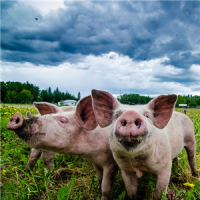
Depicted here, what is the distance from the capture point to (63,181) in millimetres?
4180

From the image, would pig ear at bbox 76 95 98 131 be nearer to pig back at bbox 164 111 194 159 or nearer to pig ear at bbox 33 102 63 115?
pig ear at bbox 33 102 63 115

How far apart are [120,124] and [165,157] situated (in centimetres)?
127

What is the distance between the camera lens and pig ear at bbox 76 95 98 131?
3.34 m

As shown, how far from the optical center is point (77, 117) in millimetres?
3359

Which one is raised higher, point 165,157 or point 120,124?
point 120,124

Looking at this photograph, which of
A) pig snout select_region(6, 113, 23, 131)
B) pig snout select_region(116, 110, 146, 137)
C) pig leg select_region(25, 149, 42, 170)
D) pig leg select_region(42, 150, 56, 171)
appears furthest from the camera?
pig leg select_region(25, 149, 42, 170)

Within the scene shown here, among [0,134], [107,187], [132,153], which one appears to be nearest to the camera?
[132,153]

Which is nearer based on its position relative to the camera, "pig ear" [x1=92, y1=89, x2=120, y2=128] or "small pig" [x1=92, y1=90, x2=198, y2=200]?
"small pig" [x1=92, y1=90, x2=198, y2=200]

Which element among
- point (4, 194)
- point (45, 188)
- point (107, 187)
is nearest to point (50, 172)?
point (45, 188)

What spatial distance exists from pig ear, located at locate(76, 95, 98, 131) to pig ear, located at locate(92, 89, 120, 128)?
36cm

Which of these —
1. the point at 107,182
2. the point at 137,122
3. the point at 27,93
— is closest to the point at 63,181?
the point at 107,182

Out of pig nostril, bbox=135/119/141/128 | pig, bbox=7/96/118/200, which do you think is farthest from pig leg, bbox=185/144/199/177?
pig nostril, bbox=135/119/141/128

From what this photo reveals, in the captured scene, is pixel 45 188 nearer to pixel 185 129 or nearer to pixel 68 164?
pixel 68 164

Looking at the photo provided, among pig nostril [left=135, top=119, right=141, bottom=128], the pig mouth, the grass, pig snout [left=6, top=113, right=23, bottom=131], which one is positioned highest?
pig nostril [left=135, top=119, right=141, bottom=128]
